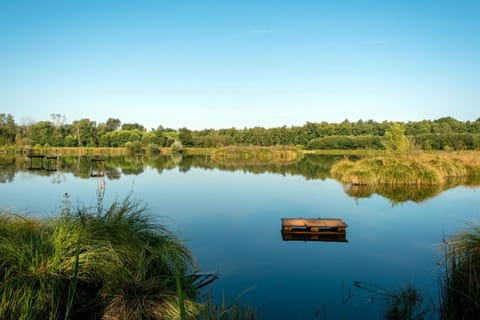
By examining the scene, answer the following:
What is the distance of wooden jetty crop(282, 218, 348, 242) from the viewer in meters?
8.88

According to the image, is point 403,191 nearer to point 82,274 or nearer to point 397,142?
point 397,142

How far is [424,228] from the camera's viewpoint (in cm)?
1009

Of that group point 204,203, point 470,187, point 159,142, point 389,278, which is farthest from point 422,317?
point 159,142

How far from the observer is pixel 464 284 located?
13.8 ft

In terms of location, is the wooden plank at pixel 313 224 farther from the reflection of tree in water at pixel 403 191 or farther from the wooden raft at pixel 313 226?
the reflection of tree in water at pixel 403 191

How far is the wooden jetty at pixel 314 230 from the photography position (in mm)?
8883

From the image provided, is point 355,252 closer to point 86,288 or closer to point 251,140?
point 86,288

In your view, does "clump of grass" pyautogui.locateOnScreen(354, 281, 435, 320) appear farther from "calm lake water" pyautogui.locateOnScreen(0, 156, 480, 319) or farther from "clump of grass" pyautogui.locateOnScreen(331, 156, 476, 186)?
"clump of grass" pyautogui.locateOnScreen(331, 156, 476, 186)

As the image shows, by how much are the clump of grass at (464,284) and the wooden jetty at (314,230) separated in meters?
4.05

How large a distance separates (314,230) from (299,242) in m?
0.65

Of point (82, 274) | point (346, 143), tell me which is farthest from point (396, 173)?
point (346, 143)

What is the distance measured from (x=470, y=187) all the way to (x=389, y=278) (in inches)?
614

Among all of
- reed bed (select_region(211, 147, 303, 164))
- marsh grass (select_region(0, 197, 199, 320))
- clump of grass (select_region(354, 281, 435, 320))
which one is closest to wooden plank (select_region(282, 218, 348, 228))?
clump of grass (select_region(354, 281, 435, 320))

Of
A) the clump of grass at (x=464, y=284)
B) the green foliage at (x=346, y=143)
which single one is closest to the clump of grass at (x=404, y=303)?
the clump of grass at (x=464, y=284)
